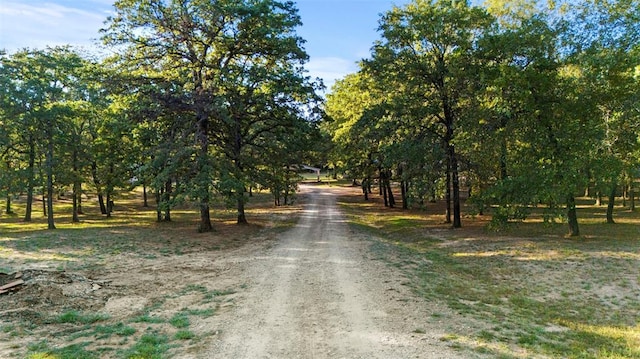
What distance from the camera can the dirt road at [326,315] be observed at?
6.30 metres

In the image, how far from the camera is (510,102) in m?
16.9

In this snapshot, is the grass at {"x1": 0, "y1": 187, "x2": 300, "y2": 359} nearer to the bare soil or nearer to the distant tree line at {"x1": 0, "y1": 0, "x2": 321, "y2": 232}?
the bare soil

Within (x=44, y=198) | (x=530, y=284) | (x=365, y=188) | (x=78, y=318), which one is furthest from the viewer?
(x=365, y=188)

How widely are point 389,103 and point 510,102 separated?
22.1 ft

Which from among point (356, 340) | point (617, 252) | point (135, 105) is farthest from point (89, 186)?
point (617, 252)

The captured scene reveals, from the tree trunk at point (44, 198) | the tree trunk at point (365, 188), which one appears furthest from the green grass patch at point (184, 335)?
the tree trunk at point (365, 188)

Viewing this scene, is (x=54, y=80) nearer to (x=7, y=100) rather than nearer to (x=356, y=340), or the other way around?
(x=7, y=100)

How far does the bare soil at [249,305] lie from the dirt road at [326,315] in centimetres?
2

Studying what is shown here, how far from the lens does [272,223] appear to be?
2520cm

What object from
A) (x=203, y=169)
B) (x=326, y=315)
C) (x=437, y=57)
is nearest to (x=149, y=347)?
(x=326, y=315)

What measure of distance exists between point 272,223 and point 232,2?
13135 mm

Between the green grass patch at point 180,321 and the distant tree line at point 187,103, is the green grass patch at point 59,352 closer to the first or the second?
the green grass patch at point 180,321

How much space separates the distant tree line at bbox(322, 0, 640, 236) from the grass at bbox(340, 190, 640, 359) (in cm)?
177

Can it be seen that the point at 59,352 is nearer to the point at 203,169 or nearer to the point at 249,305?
the point at 249,305
